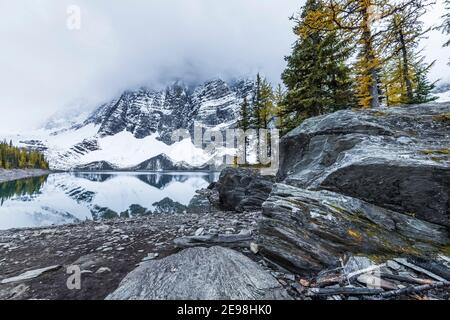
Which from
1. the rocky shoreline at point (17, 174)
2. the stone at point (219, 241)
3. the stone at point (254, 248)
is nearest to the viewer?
the stone at point (254, 248)

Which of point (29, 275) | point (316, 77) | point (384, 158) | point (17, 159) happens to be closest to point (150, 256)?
point (29, 275)

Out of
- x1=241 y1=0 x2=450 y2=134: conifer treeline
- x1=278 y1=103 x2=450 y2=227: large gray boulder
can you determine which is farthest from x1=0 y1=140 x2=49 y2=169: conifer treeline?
x1=278 y1=103 x2=450 y2=227: large gray boulder

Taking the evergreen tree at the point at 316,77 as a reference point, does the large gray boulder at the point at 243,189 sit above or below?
below

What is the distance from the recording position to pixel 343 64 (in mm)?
16469

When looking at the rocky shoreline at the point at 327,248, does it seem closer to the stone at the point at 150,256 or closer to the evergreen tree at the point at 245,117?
the stone at the point at 150,256

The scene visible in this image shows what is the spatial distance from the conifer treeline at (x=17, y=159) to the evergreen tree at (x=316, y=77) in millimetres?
128585

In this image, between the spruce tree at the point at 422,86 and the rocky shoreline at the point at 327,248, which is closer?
the rocky shoreline at the point at 327,248

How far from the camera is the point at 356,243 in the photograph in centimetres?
417

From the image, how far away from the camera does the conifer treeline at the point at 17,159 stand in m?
99.1

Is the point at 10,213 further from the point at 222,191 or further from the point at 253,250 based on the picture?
the point at 253,250

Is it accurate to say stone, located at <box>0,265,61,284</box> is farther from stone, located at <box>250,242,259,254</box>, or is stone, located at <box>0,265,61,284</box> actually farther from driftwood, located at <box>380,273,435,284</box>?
driftwood, located at <box>380,273,435,284</box>

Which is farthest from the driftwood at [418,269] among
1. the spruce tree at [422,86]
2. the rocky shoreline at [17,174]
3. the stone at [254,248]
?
the rocky shoreline at [17,174]

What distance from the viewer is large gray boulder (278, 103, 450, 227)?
4.54 metres
